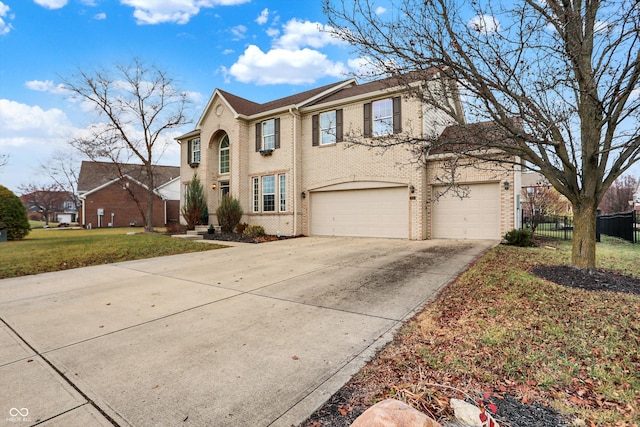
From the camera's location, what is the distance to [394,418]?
74.5 inches

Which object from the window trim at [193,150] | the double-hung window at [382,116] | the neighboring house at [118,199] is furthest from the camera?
the neighboring house at [118,199]

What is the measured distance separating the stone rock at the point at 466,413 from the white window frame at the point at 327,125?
13377 mm

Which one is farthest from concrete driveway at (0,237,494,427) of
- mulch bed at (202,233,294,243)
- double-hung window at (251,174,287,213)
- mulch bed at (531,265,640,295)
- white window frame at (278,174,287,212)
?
double-hung window at (251,174,287,213)

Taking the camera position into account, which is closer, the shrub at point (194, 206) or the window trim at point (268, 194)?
the window trim at point (268, 194)

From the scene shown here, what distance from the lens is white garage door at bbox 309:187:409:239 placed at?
13125 mm

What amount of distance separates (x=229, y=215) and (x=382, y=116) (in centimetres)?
895

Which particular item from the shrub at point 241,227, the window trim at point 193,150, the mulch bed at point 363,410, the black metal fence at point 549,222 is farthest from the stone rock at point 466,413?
the window trim at point 193,150

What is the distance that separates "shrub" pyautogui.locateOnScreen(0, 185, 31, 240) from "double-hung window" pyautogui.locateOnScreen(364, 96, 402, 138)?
54.4 feet

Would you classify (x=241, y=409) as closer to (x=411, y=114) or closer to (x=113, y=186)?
(x=411, y=114)

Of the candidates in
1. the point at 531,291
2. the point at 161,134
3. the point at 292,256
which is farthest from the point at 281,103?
the point at 531,291

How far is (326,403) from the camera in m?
2.42

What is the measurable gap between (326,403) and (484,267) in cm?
578

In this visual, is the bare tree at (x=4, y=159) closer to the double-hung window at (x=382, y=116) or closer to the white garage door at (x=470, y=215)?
the double-hung window at (x=382, y=116)

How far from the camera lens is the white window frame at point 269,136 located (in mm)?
16453
